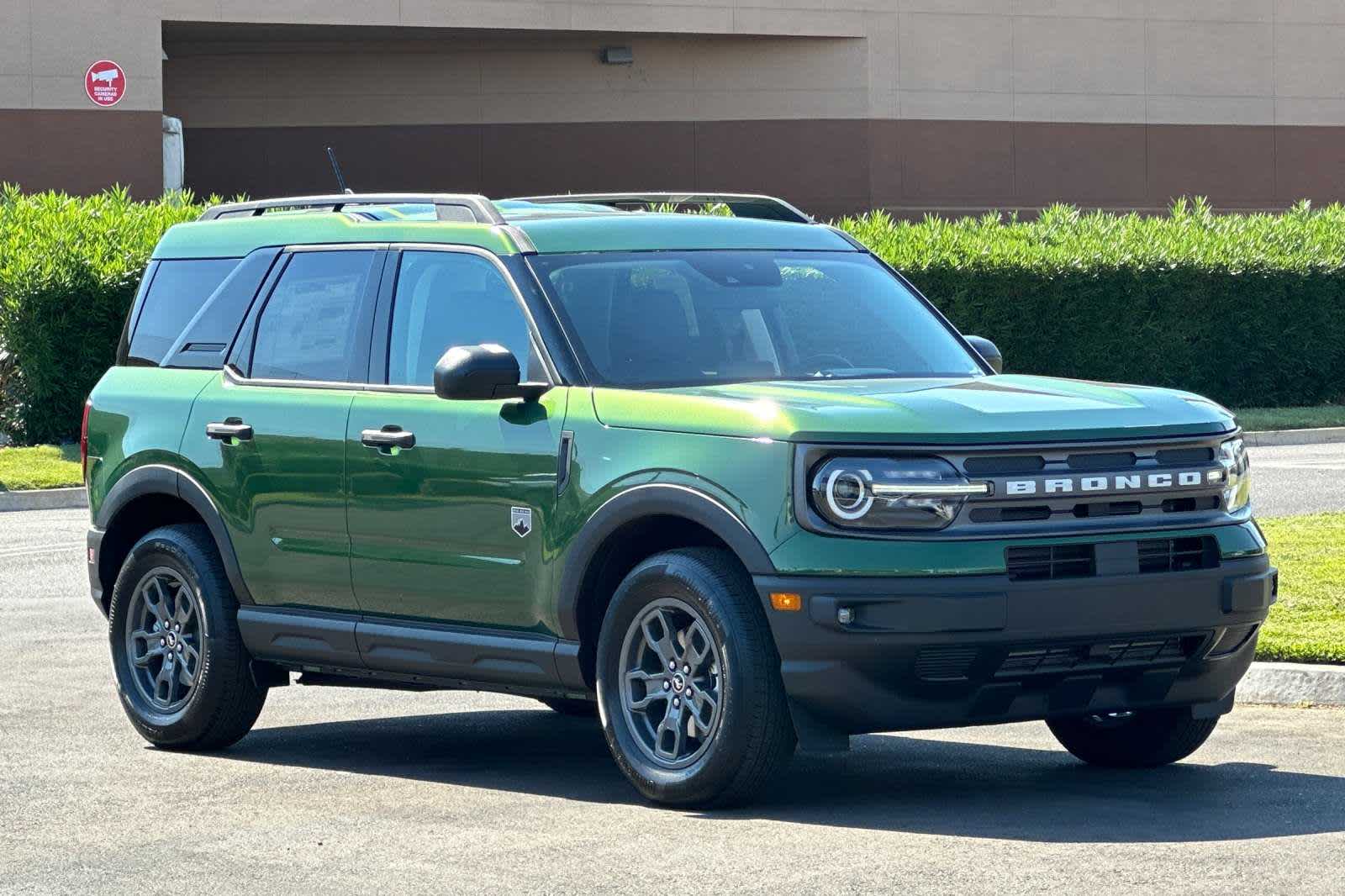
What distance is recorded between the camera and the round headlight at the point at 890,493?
7.01 metres

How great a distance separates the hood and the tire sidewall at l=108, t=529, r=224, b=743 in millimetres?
2102

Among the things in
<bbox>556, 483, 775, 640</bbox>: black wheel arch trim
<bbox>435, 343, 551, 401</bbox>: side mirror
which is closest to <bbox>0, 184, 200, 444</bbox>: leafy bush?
<bbox>435, 343, 551, 401</bbox>: side mirror

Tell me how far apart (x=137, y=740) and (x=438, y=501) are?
202 cm

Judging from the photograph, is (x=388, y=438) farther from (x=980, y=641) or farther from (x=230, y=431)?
(x=980, y=641)

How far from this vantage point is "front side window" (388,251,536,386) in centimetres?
823

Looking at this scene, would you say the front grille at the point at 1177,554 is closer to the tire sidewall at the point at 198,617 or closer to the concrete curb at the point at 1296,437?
the tire sidewall at the point at 198,617

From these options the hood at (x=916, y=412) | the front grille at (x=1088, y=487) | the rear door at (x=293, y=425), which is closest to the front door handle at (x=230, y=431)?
the rear door at (x=293, y=425)

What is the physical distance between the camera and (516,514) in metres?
7.84

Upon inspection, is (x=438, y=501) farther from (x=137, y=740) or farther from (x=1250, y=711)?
(x=1250, y=711)

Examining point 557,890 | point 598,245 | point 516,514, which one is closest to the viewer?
point 557,890

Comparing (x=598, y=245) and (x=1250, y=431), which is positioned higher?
(x=598, y=245)

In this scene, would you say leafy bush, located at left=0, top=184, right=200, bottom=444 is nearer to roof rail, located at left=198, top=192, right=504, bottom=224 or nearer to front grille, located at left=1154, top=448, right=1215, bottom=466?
roof rail, located at left=198, top=192, right=504, bottom=224

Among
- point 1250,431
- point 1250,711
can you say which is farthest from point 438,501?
point 1250,431

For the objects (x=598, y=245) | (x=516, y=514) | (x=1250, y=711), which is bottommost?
(x=1250, y=711)
